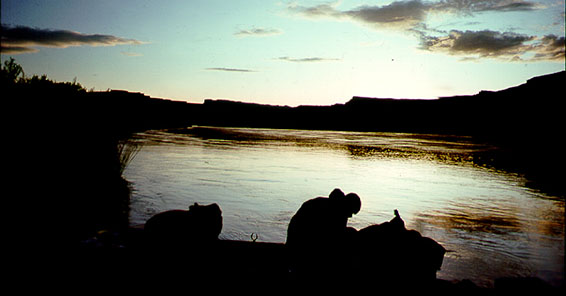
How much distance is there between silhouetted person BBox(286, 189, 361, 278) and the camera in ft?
21.5

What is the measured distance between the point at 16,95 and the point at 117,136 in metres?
4.85

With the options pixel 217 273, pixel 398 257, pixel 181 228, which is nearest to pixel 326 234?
pixel 398 257

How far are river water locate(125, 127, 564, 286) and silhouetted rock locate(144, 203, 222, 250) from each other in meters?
4.54

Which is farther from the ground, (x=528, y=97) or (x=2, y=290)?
(x=528, y=97)

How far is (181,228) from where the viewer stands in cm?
645

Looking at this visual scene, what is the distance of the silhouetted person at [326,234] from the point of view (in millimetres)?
6539

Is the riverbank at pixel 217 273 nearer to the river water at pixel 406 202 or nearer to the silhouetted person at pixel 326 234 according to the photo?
the silhouetted person at pixel 326 234

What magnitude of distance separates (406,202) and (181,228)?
13430mm

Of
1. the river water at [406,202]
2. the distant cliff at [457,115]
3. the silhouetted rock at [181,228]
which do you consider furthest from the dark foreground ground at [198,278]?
the distant cliff at [457,115]

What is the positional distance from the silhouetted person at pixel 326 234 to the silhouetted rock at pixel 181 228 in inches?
64.1

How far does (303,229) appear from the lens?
6762 millimetres

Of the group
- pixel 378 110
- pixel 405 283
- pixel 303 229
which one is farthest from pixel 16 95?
pixel 378 110

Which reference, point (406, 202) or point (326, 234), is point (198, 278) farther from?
point (406, 202)

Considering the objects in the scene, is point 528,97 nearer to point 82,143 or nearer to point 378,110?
point 378,110
